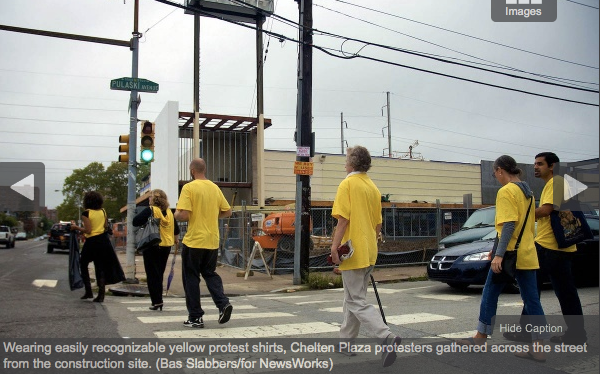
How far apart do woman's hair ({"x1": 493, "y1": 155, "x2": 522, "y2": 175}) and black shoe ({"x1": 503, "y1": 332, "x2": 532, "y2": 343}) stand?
156 cm

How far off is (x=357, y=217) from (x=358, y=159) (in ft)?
1.85

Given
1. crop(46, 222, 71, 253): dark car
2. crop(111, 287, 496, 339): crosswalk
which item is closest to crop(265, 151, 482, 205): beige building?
crop(46, 222, 71, 253): dark car

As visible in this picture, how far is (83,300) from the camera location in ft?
29.8

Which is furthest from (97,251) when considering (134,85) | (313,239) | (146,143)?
(313,239)

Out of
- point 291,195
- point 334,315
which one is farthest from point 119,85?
point 291,195

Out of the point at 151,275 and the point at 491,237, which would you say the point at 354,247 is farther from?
the point at 491,237

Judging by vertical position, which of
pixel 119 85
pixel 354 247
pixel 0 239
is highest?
pixel 119 85

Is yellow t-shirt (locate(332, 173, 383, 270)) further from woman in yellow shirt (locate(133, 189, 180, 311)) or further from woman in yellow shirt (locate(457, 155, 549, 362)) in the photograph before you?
woman in yellow shirt (locate(133, 189, 180, 311))

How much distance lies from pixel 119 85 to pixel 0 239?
91.0 ft

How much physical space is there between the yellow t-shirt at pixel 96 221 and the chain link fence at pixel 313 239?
6.16 m

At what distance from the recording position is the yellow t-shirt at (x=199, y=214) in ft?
21.6

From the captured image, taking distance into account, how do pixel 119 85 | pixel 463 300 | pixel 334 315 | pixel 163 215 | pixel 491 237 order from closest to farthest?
pixel 334 315
pixel 163 215
pixel 463 300
pixel 491 237
pixel 119 85

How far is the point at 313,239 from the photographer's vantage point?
16516 mm

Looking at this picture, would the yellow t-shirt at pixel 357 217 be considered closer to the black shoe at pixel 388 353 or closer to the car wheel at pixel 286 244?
the black shoe at pixel 388 353
